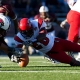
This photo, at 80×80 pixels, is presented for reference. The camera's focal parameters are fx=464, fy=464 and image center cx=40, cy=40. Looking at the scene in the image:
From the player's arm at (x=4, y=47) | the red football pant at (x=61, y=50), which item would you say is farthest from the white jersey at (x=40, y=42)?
the player's arm at (x=4, y=47)

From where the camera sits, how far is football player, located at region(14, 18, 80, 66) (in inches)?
304

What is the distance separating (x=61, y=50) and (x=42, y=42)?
1.41ft

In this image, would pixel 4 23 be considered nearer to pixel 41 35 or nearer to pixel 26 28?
pixel 26 28

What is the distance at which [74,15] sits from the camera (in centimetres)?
884

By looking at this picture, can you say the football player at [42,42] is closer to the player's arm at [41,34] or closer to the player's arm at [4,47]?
the player's arm at [41,34]

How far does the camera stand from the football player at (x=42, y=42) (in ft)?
25.3

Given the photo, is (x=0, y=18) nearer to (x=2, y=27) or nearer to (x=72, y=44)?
(x=2, y=27)

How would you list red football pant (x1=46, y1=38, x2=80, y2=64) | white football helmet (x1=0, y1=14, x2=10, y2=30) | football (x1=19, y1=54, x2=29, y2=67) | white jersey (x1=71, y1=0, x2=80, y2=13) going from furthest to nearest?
white jersey (x1=71, y1=0, x2=80, y2=13) → red football pant (x1=46, y1=38, x2=80, y2=64) → football (x1=19, y1=54, x2=29, y2=67) → white football helmet (x1=0, y1=14, x2=10, y2=30)

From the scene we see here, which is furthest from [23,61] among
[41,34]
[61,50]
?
[61,50]

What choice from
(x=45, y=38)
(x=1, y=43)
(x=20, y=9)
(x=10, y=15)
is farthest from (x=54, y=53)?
(x=20, y=9)

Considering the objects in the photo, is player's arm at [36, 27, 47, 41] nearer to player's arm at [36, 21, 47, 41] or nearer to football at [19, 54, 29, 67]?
player's arm at [36, 21, 47, 41]

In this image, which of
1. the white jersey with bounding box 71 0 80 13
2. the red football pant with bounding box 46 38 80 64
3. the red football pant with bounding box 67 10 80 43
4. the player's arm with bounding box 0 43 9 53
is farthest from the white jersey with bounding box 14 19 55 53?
the white jersey with bounding box 71 0 80 13

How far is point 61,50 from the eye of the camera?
819cm

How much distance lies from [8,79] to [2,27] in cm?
179
